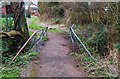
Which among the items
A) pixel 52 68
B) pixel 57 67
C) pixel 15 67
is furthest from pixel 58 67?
pixel 15 67

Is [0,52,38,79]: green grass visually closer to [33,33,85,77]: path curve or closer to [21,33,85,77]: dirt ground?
[21,33,85,77]: dirt ground

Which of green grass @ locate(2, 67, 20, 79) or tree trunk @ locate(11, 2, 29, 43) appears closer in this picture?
green grass @ locate(2, 67, 20, 79)

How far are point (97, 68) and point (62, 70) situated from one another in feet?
3.54

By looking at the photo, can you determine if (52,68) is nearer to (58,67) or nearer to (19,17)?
(58,67)

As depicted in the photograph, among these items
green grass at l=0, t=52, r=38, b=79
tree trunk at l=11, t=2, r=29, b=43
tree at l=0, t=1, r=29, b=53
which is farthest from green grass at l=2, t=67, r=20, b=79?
tree trunk at l=11, t=2, r=29, b=43

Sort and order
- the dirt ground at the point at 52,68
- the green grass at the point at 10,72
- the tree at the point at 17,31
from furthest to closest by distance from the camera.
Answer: the tree at the point at 17,31 → the dirt ground at the point at 52,68 → the green grass at the point at 10,72

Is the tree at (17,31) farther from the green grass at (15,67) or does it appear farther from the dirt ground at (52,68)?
the dirt ground at (52,68)

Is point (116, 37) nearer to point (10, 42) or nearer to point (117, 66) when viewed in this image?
point (117, 66)

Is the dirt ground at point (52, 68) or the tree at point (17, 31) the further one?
the tree at point (17, 31)

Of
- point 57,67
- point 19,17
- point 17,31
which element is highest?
point 19,17

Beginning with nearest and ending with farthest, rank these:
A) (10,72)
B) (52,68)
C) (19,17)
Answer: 1. (10,72)
2. (52,68)
3. (19,17)

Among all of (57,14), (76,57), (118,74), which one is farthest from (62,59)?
(57,14)

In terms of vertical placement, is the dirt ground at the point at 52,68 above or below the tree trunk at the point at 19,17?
below

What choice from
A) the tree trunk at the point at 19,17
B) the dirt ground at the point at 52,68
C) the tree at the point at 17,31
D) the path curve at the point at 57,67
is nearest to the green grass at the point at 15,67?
the dirt ground at the point at 52,68
